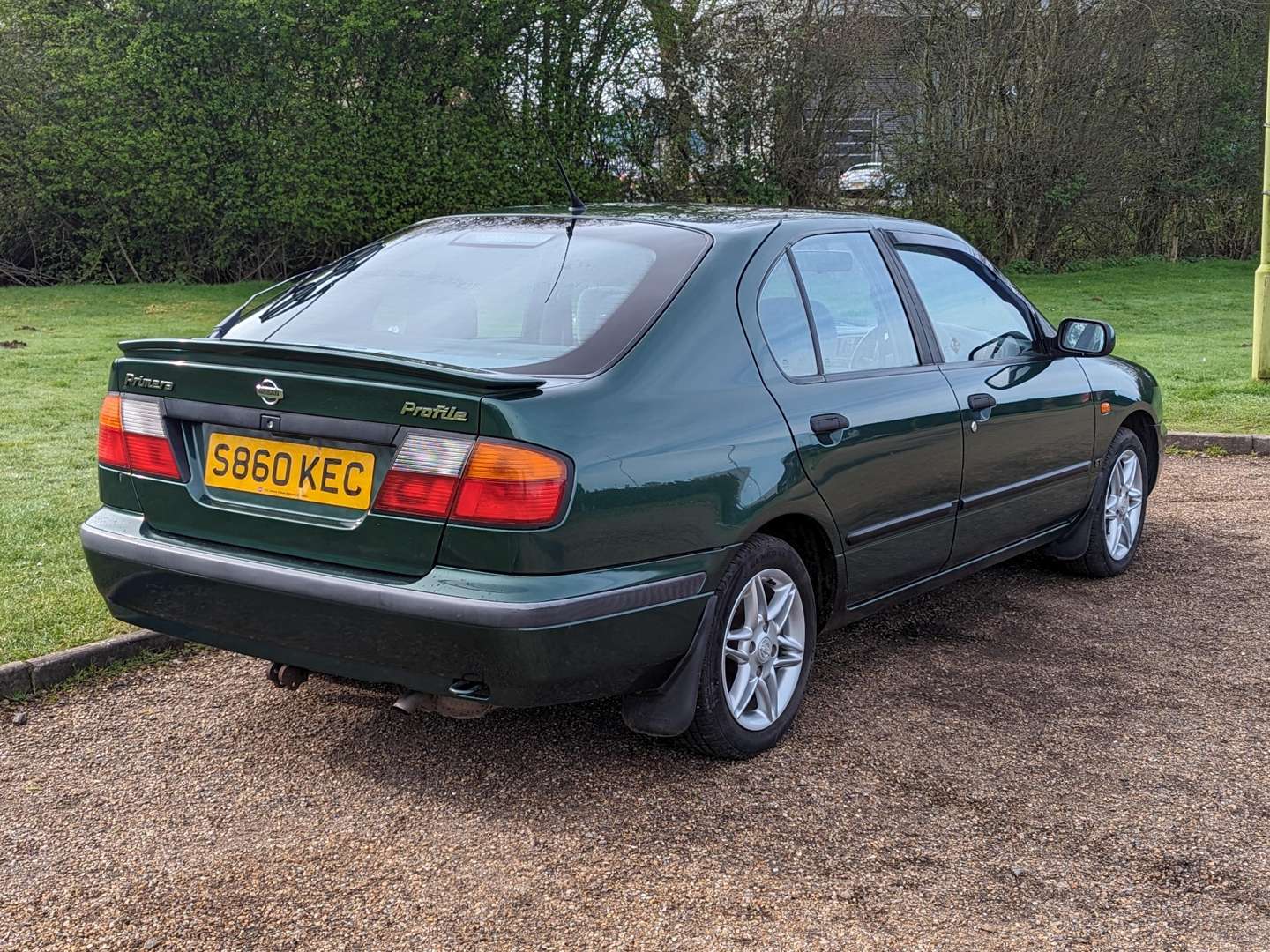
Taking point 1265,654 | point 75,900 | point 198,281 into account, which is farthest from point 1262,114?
point 75,900

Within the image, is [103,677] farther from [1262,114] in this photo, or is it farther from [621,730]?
[1262,114]

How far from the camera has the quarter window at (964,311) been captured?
4.75 m

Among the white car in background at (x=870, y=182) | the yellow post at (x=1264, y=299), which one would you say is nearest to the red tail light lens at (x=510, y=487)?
the yellow post at (x=1264, y=299)

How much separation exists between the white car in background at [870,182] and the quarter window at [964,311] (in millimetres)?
16641

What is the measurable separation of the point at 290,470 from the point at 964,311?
109 inches

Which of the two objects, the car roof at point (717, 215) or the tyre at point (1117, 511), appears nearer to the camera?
the car roof at point (717, 215)

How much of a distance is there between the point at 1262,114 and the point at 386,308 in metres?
23.0

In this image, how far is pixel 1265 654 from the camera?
482cm

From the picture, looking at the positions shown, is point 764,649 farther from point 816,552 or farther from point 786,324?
point 786,324

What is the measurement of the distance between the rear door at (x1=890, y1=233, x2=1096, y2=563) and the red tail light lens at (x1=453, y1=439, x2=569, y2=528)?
2030 mm

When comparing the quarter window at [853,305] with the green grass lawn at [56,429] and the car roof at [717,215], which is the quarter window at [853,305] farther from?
the green grass lawn at [56,429]

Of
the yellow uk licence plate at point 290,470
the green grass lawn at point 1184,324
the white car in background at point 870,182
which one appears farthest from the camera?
the white car in background at point 870,182

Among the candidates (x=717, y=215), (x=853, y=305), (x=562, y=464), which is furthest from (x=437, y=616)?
(x=853, y=305)

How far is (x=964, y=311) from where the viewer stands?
4.98 meters
